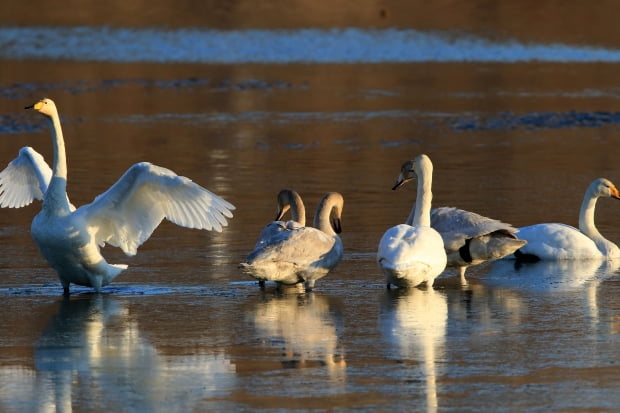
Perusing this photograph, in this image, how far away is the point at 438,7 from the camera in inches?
1802

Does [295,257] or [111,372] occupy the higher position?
[295,257]

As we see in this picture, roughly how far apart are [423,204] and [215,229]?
1.86 m

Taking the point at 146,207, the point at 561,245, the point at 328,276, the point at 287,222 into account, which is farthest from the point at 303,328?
the point at 561,245

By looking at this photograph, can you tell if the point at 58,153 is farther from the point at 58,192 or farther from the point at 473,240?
the point at 473,240

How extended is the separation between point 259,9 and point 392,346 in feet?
126

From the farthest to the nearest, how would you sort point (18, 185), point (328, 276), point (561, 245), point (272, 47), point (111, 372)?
point (272, 47) → point (18, 185) → point (561, 245) → point (328, 276) → point (111, 372)

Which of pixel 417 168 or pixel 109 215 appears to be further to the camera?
pixel 417 168

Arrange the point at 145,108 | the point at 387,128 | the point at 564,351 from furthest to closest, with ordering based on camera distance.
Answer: the point at 145,108 < the point at 387,128 < the point at 564,351

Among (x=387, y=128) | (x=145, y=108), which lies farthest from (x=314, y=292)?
(x=145, y=108)

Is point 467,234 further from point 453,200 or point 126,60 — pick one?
point 126,60

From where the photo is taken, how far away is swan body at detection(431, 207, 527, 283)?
1073 cm

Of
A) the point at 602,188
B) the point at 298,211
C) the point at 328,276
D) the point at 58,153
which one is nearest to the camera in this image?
the point at 58,153

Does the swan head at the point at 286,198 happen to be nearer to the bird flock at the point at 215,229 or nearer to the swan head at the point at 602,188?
the bird flock at the point at 215,229

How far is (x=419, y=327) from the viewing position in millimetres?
8570
